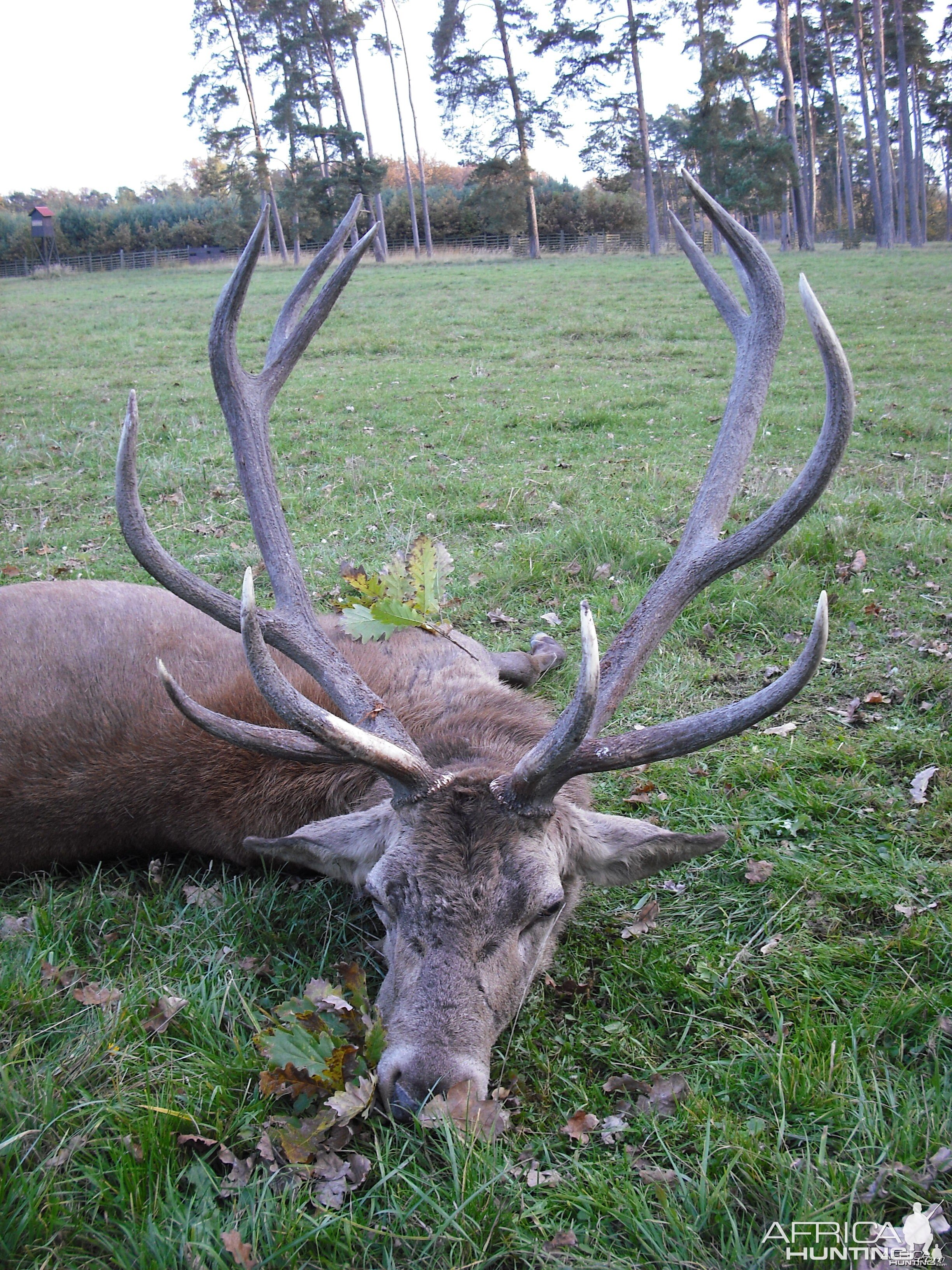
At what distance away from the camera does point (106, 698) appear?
3.21 m

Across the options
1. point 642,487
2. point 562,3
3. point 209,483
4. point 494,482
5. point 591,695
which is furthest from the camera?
point 562,3

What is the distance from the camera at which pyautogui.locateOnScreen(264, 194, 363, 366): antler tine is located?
3867 mm

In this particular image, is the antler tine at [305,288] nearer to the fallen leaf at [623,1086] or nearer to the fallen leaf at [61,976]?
the fallen leaf at [61,976]

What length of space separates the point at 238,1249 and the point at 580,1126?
89 centimetres

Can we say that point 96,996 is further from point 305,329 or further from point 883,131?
point 883,131

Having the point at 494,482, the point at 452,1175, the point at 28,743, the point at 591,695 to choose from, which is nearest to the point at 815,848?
the point at 591,695

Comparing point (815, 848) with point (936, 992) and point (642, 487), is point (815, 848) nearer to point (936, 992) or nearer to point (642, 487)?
point (936, 992)

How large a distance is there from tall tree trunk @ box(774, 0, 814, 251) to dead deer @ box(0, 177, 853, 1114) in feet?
124

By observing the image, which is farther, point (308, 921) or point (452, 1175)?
point (308, 921)

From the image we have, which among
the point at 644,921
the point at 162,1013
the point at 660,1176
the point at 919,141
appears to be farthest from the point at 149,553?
the point at 919,141

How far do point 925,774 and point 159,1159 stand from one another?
3161 millimetres

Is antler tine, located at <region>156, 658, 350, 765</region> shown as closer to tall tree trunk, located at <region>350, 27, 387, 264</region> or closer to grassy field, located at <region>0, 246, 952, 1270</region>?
grassy field, located at <region>0, 246, 952, 1270</region>

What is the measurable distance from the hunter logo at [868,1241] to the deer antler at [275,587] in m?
1.43

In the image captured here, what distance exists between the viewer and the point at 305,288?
13.0 ft
